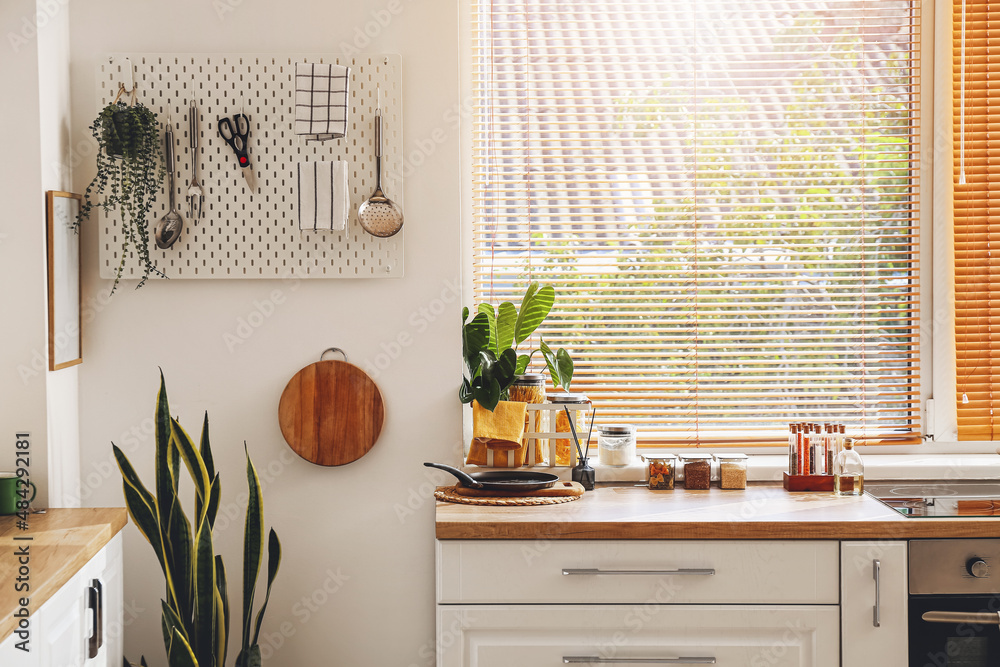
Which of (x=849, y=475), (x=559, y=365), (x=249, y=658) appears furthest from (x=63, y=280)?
(x=849, y=475)

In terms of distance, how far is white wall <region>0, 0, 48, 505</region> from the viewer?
5.94 feet

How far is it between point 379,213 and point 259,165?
1.12ft

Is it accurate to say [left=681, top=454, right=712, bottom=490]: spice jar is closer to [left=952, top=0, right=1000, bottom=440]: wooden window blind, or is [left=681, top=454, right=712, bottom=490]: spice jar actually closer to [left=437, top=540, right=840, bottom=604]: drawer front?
[left=437, top=540, right=840, bottom=604]: drawer front

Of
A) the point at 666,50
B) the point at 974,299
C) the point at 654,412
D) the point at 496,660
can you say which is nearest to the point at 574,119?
the point at 666,50

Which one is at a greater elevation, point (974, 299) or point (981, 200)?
point (981, 200)

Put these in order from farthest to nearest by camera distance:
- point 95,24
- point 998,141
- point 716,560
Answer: point 998,141, point 95,24, point 716,560

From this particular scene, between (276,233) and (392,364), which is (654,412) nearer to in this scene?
(392,364)

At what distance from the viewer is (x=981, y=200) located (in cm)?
233

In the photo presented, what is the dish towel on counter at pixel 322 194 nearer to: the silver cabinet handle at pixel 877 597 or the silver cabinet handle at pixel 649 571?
the silver cabinet handle at pixel 649 571

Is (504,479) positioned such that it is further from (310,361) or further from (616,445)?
(310,361)

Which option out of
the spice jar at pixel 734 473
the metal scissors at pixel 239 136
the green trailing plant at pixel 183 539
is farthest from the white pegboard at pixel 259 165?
the spice jar at pixel 734 473

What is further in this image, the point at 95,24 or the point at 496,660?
the point at 95,24

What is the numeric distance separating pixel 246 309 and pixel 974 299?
82.6 inches

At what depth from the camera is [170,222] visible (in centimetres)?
202
